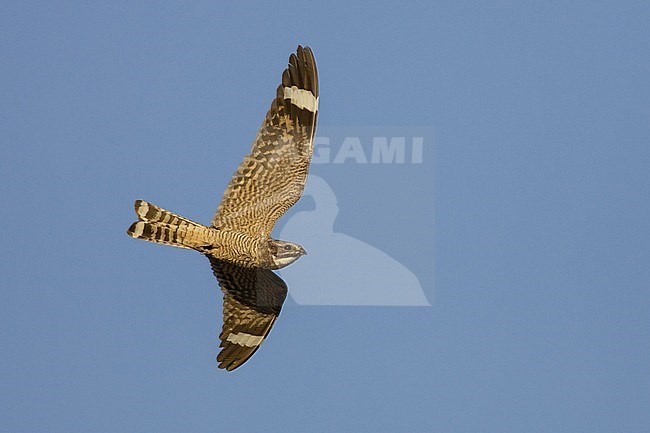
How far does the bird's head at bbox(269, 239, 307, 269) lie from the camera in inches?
502

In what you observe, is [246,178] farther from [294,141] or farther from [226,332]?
[226,332]

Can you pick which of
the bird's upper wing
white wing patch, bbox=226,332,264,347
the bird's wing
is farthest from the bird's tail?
white wing patch, bbox=226,332,264,347

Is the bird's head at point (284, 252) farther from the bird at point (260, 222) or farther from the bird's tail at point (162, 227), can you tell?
the bird's tail at point (162, 227)

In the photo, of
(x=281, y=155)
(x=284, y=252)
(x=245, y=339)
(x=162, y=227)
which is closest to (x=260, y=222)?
(x=284, y=252)

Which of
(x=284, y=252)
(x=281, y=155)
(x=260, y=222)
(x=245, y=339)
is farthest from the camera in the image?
(x=245, y=339)

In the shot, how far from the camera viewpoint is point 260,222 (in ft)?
42.9

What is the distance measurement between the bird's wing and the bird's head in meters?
0.69

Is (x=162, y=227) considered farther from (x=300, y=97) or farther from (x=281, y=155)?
(x=300, y=97)

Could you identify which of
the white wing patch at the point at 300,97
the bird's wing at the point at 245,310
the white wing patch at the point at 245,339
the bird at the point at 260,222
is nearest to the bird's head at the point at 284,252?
the bird at the point at 260,222

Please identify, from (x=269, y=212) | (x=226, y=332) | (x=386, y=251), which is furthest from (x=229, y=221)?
(x=386, y=251)

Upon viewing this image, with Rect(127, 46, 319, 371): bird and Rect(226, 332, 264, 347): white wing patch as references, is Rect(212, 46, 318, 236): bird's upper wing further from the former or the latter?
Rect(226, 332, 264, 347): white wing patch

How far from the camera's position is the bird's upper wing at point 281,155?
13.1 meters

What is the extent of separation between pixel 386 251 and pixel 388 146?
130cm

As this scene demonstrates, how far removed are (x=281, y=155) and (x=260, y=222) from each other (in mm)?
685
